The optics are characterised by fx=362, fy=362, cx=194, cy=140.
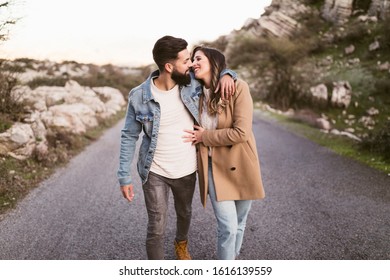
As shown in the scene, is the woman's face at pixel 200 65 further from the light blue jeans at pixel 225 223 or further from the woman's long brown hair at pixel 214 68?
the light blue jeans at pixel 225 223

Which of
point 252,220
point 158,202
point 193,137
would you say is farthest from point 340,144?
point 158,202

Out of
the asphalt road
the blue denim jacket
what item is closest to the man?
the blue denim jacket

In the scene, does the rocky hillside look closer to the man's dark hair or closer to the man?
the man

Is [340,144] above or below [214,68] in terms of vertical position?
below

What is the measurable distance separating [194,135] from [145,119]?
39 centimetres

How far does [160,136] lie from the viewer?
9.03 ft

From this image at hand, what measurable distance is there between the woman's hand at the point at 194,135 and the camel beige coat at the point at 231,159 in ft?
0.14

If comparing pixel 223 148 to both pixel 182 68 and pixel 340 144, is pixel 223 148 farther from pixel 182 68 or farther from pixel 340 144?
pixel 340 144

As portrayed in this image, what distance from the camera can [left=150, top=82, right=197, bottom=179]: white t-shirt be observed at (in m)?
2.71

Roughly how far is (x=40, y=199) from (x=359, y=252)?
4.29m

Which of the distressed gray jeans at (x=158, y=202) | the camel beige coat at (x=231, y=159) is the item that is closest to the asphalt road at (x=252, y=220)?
the distressed gray jeans at (x=158, y=202)

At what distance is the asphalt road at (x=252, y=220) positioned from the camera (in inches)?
143

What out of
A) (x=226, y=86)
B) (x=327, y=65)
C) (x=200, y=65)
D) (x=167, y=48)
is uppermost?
(x=167, y=48)

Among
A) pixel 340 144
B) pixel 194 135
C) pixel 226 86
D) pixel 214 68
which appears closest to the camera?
pixel 226 86
